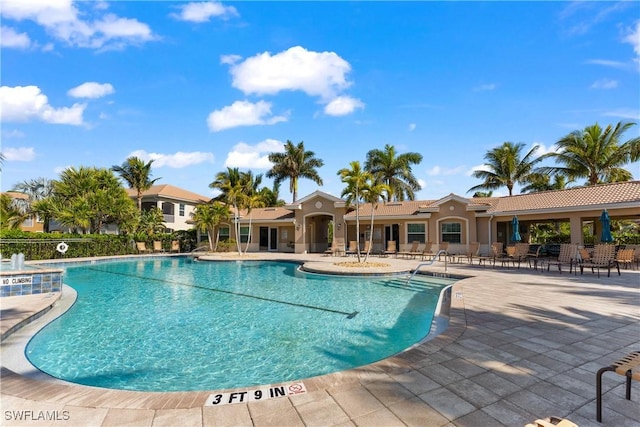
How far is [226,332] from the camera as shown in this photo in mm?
7211

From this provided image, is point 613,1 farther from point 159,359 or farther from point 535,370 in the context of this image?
point 159,359

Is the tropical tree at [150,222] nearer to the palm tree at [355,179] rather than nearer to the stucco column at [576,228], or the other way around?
the palm tree at [355,179]

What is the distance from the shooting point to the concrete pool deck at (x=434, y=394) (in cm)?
296

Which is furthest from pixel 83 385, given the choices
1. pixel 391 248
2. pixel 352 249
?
pixel 391 248

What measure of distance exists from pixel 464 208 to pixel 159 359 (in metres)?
21.4

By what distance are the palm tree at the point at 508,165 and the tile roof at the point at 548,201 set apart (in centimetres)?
857

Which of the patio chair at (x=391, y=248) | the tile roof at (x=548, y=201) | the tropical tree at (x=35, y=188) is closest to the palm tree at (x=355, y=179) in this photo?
the patio chair at (x=391, y=248)

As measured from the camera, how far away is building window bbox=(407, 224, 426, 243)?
948 inches

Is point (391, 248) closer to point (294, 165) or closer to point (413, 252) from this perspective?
point (413, 252)

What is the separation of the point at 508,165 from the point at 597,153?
22.5 feet

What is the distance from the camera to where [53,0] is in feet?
21.8

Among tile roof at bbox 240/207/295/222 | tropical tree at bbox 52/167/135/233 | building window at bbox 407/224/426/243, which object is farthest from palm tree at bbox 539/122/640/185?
tropical tree at bbox 52/167/135/233

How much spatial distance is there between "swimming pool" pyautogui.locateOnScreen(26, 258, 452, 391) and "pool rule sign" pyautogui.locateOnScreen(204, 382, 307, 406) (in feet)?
4.48

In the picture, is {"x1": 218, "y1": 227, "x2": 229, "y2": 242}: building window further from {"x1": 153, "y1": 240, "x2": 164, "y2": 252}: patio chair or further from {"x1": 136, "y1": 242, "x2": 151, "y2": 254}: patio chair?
{"x1": 136, "y1": 242, "x2": 151, "y2": 254}: patio chair
